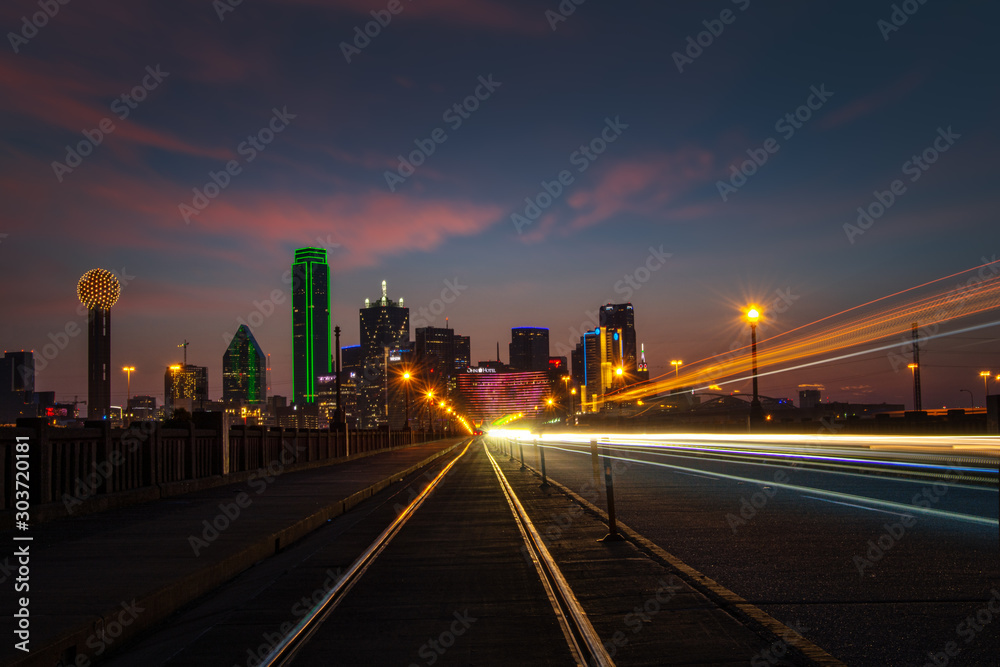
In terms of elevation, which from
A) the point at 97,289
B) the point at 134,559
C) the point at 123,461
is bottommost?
the point at 134,559

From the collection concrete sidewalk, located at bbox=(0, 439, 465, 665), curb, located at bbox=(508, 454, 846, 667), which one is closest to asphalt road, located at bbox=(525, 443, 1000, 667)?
curb, located at bbox=(508, 454, 846, 667)

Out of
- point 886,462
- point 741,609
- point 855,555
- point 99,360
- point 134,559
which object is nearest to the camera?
point 741,609

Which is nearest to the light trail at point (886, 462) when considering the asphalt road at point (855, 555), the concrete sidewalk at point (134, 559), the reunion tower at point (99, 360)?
the asphalt road at point (855, 555)

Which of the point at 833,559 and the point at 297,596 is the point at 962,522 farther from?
the point at 297,596

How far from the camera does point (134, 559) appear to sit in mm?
9539

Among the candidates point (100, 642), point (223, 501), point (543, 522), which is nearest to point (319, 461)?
point (223, 501)

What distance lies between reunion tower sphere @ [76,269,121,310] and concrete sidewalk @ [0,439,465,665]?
108885 mm

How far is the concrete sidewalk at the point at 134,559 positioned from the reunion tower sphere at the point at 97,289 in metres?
109

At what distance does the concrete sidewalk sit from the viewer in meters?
6.51

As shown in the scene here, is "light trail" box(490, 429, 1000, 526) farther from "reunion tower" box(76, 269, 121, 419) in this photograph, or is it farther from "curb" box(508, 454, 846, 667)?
"reunion tower" box(76, 269, 121, 419)

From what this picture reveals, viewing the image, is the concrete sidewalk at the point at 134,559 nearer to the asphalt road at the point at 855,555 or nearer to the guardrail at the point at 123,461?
the guardrail at the point at 123,461

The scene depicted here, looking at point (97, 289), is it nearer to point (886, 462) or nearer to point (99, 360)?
point (99, 360)

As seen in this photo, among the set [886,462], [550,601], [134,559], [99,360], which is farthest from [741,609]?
[99,360]

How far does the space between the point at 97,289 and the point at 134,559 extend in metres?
119
